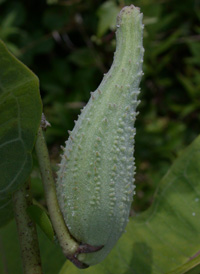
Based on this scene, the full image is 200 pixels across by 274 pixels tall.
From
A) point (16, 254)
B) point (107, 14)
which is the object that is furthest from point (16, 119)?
point (107, 14)

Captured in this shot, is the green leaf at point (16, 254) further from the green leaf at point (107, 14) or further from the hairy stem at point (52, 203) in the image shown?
the green leaf at point (107, 14)

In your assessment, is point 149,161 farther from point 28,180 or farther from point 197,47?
point 28,180

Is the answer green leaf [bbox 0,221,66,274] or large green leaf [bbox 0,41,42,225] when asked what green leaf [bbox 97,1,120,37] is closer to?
green leaf [bbox 0,221,66,274]

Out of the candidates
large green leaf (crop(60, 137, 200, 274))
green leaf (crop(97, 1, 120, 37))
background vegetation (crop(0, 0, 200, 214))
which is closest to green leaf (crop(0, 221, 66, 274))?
large green leaf (crop(60, 137, 200, 274))

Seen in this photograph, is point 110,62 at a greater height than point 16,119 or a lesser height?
lesser

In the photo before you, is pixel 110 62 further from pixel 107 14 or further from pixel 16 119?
pixel 16 119

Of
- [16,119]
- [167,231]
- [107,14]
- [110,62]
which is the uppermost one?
[16,119]

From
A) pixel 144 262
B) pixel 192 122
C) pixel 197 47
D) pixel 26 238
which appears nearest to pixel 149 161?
pixel 192 122
